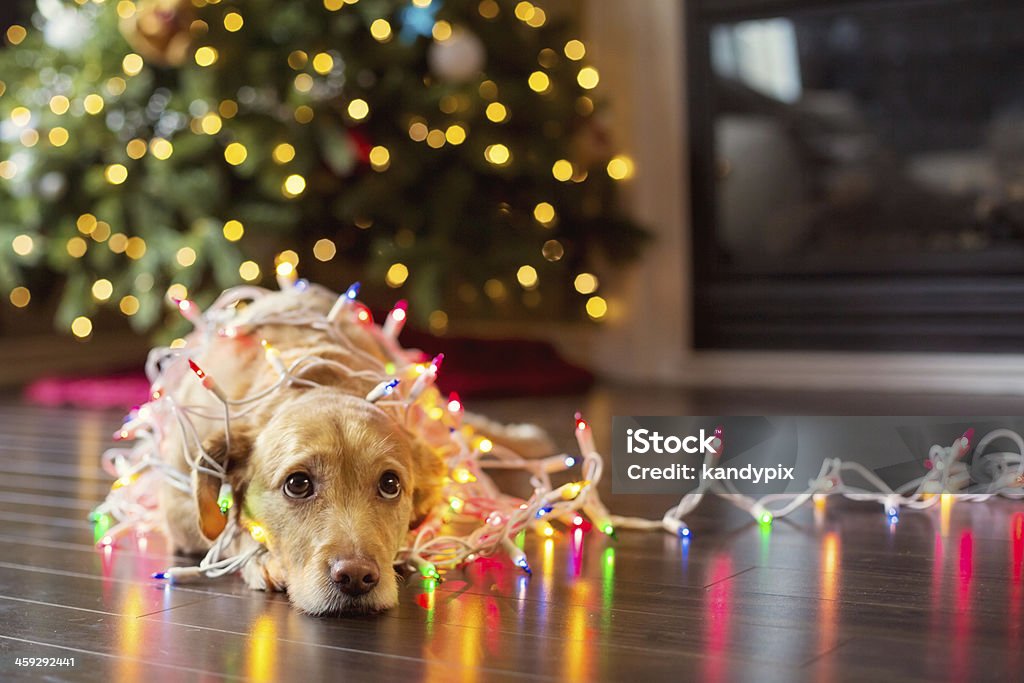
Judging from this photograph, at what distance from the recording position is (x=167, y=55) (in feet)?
13.0

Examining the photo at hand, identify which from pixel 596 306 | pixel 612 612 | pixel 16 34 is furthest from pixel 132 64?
pixel 612 612

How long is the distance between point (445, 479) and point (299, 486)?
0.86 feet

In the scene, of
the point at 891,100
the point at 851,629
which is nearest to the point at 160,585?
the point at 851,629

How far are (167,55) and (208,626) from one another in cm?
295

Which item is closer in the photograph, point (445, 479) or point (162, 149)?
point (445, 479)

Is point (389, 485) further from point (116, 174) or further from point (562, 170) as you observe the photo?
point (562, 170)

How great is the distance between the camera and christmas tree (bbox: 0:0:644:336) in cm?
399

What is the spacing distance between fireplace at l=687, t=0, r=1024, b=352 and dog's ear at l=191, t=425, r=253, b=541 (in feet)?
10.5

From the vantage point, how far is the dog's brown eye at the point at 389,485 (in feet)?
5.00

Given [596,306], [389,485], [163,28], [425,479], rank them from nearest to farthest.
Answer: [389,485]
[425,479]
[163,28]
[596,306]

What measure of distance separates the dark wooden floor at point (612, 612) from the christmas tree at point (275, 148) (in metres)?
2.07

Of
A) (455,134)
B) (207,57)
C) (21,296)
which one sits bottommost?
(21,296)

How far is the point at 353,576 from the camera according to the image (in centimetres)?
142
